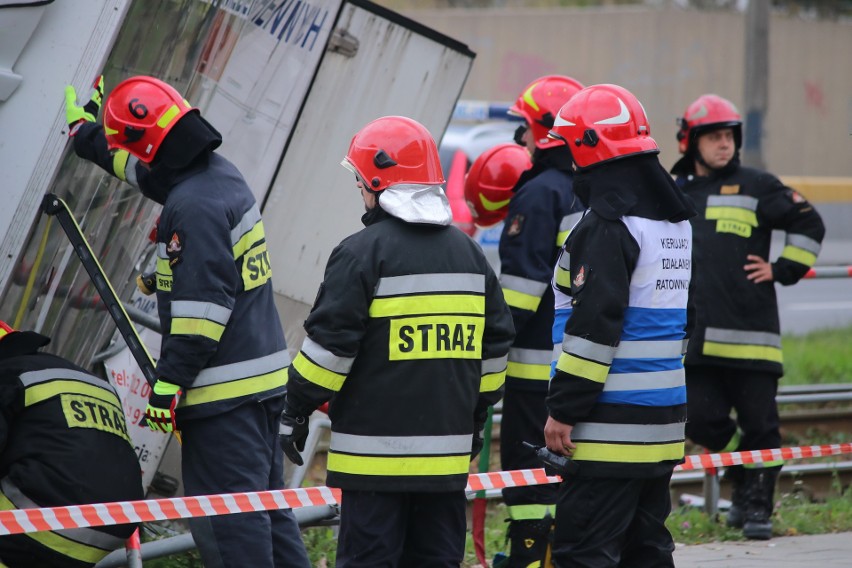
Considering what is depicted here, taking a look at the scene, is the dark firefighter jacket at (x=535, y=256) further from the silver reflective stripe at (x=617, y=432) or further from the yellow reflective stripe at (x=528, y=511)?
the silver reflective stripe at (x=617, y=432)

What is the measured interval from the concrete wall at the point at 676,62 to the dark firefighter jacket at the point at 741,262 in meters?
17.2

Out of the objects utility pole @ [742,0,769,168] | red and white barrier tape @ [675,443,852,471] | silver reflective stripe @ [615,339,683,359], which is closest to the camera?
silver reflective stripe @ [615,339,683,359]

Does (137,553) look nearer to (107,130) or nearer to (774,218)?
(107,130)

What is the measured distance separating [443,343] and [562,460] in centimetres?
58

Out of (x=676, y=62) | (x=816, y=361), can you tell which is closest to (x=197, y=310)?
(x=816, y=361)

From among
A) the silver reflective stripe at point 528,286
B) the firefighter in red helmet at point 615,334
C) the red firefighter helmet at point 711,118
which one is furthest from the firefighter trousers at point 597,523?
the red firefighter helmet at point 711,118

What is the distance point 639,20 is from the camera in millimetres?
22844

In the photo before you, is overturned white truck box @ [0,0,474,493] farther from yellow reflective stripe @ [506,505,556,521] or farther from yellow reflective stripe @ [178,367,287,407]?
yellow reflective stripe @ [506,505,556,521]

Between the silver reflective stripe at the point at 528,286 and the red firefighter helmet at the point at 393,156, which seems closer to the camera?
the red firefighter helmet at the point at 393,156

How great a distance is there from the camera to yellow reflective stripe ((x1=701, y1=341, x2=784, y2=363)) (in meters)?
5.87

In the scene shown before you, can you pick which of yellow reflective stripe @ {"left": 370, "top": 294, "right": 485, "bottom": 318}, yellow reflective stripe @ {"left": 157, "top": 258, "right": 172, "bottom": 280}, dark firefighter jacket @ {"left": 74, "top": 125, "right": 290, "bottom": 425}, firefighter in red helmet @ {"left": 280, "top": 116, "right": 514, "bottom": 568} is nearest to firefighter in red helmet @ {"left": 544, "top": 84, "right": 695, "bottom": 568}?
firefighter in red helmet @ {"left": 280, "top": 116, "right": 514, "bottom": 568}

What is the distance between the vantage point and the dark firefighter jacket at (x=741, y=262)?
589cm

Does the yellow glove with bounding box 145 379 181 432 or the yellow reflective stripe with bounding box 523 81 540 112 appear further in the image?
the yellow reflective stripe with bounding box 523 81 540 112

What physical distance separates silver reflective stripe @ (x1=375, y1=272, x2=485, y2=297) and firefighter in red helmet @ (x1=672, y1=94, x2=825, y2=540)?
255 cm
